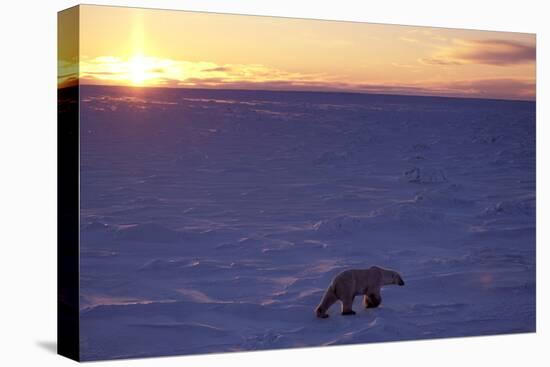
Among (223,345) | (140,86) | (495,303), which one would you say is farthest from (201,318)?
(495,303)

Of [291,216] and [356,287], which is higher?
[291,216]

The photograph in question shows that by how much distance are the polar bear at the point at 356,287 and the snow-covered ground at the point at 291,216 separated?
0.23 feet

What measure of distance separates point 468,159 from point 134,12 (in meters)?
3.27

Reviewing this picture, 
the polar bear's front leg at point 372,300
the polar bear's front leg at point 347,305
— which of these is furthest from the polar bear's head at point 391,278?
the polar bear's front leg at point 347,305

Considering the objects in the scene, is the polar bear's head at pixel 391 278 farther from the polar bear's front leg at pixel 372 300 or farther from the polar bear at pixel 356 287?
the polar bear's front leg at pixel 372 300

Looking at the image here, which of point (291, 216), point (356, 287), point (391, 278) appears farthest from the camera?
point (391, 278)

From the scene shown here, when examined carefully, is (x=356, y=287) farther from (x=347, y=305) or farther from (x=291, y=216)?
(x=291, y=216)

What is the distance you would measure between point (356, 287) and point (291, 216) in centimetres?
82

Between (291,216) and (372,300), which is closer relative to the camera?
(291,216)

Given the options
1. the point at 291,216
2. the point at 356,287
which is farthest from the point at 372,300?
the point at 291,216

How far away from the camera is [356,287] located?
1090cm

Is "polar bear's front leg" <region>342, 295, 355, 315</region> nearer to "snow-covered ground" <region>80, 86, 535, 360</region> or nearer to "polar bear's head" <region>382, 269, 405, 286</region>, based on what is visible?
"snow-covered ground" <region>80, 86, 535, 360</region>

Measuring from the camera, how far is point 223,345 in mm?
10414

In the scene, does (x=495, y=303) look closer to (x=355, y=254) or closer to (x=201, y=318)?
(x=355, y=254)
